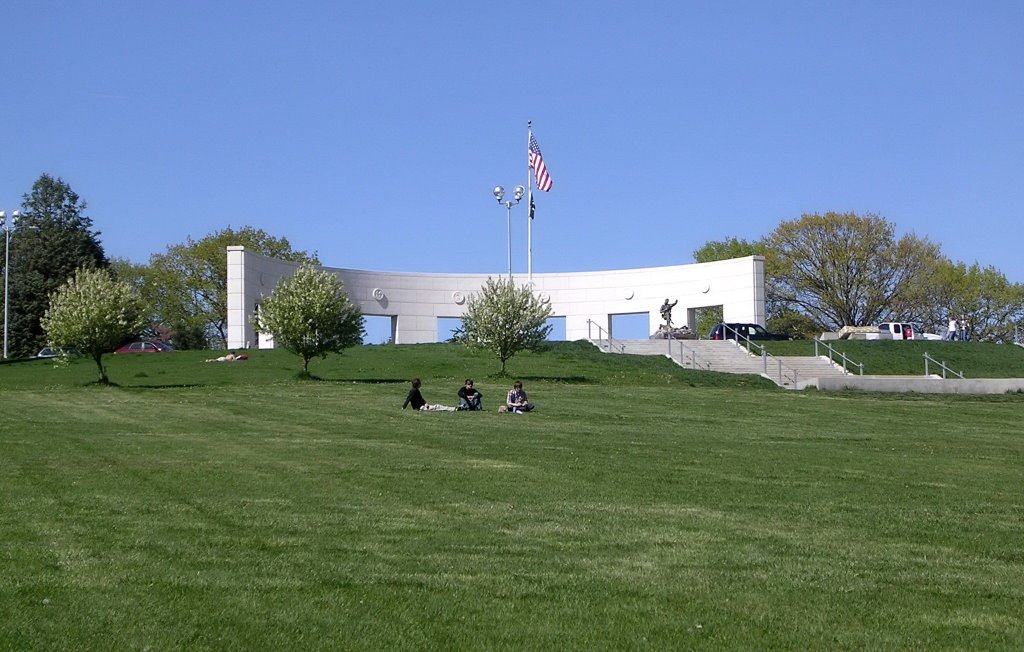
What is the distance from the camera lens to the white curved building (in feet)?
210

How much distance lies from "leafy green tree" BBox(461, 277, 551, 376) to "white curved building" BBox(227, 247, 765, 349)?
2048cm

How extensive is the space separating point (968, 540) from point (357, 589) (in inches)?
227

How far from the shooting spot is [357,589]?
7.93 m

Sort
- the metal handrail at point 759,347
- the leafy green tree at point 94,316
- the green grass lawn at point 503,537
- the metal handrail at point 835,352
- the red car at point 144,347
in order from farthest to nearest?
Result: the red car at point 144,347 → the metal handrail at point 835,352 → the metal handrail at point 759,347 → the leafy green tree at point 94,316 → the green grass lawn at point 503,537

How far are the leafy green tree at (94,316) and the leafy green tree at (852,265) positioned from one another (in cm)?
5204

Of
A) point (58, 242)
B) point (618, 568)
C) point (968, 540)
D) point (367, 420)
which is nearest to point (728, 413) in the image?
point (367, 420)

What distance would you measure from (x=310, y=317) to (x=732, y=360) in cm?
1948

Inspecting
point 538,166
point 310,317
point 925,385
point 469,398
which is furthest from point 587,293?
point 469,398

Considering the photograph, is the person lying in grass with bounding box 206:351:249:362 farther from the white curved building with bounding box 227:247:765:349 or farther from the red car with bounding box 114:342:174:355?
the white curved building with bounding box 227:247:765:349

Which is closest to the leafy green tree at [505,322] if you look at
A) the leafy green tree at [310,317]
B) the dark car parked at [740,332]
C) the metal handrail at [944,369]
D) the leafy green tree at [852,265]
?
the leafy green tree at [310,317]

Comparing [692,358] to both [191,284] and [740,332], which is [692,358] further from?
[191,284]

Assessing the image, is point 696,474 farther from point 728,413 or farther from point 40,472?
point 728,413

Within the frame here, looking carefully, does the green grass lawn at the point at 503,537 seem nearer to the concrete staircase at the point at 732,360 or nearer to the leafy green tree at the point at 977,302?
the concrete staircase at the point at 732,360

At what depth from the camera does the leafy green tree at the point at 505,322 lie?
42888 mm
